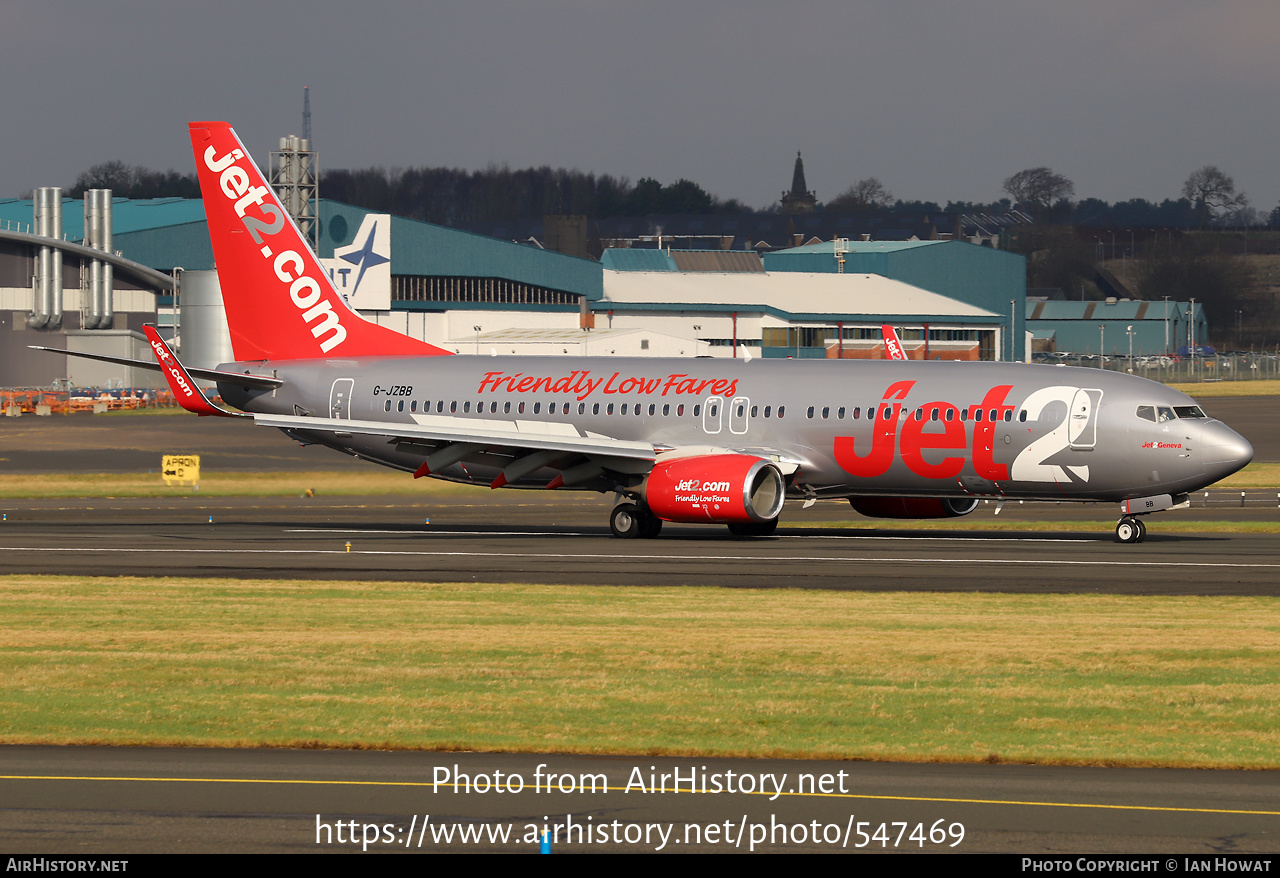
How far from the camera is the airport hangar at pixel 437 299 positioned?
116312mm

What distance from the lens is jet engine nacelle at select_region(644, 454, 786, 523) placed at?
3597 centimetres

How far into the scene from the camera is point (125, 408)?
3996 inches

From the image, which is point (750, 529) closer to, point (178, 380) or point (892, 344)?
point (892, 344)

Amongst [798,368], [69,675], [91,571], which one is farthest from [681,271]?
[69,675]

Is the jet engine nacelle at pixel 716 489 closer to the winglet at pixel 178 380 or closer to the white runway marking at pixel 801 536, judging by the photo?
the white runway marking at pixel 801 536

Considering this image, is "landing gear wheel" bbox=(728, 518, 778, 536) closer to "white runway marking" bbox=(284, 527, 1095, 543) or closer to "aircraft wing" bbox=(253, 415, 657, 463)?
"white runway marking" bbox=(284, 527, 1095, 543)

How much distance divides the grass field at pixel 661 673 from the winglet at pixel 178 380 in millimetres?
11208

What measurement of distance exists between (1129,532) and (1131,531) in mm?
51

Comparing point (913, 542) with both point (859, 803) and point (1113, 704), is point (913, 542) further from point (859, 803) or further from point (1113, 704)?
point (859, 803)

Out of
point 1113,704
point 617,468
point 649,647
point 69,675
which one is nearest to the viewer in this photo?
point 1113,704

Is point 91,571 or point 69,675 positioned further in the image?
point 91,571

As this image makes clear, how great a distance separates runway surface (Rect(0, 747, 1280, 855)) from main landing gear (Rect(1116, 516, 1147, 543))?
22626mm

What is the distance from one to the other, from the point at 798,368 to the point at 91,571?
56.9ft

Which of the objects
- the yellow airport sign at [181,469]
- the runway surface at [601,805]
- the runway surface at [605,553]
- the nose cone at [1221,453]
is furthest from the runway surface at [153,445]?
the runway surface at [601,805]
